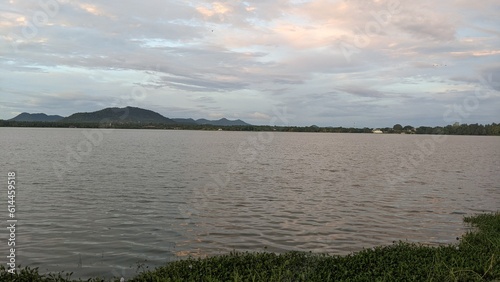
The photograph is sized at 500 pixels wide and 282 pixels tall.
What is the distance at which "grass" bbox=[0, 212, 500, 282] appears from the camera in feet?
37.4

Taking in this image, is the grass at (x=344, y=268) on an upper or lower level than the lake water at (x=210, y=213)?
upper

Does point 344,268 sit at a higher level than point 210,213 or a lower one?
higher

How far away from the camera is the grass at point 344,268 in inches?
449

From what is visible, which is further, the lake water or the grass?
the lake water

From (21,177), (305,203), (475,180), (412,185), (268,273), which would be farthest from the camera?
(475,180)

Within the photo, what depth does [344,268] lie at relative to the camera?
12.5 metres

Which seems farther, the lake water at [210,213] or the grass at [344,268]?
the lake water at [210,213]

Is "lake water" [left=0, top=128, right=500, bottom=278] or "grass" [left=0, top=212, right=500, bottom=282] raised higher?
"grass" [left=0, top=212, right=500, bottom=282]

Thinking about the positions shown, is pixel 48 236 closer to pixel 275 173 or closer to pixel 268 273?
pixel 268 273

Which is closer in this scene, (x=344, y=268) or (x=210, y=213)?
(x=344, y=268)

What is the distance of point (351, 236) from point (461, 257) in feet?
24.7

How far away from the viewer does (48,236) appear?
19.2 metres

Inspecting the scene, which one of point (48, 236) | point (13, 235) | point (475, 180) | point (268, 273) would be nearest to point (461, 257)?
point (268, 273)

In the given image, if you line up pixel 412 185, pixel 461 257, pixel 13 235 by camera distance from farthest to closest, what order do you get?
1. pixel 412 185
2. pixel 13 235
3. pixel 461 257
